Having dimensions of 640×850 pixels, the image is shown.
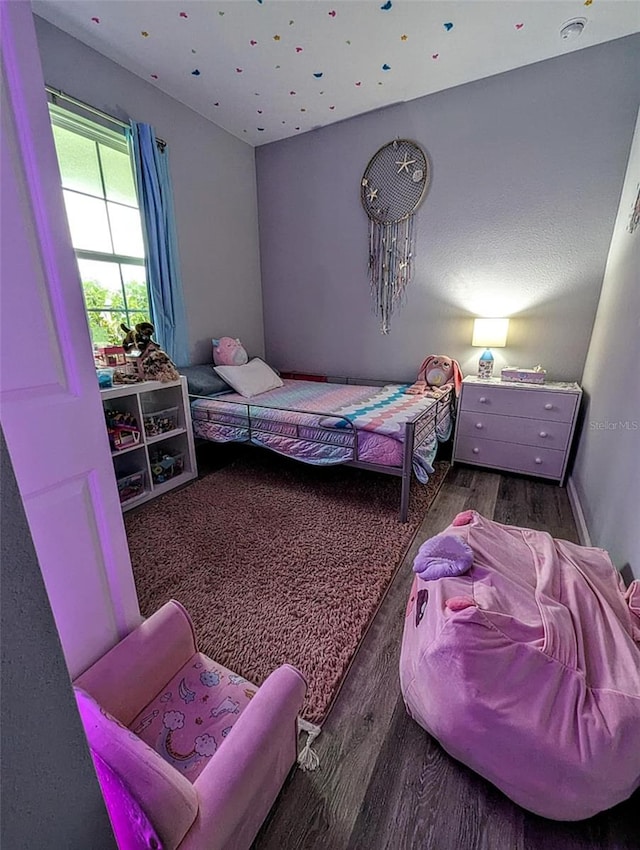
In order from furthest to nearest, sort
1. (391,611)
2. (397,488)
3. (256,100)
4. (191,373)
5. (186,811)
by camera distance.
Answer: (191,373) < (256,100) < (397,488) < (391,611) < (186,811)

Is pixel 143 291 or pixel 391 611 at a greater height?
pixel 143 291

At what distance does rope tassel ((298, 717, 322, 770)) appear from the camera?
101 centimetres

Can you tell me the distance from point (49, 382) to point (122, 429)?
1729 millimetres

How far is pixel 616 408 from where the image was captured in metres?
1.78

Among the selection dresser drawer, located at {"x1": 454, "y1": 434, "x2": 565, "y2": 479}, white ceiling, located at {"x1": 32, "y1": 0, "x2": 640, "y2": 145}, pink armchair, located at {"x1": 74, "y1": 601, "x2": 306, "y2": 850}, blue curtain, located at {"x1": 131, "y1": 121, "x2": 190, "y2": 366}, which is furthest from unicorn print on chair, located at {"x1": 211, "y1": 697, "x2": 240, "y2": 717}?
white ceiling, located at {"x1": 32, "y1": 0, "x2": 640, "y2": 145}

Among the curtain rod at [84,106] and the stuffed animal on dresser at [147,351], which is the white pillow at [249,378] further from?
the curtain rod at [84,106]

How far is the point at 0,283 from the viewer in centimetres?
66

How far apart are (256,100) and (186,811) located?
3863mm

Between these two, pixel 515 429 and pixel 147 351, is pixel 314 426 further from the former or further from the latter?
pixel 515 429

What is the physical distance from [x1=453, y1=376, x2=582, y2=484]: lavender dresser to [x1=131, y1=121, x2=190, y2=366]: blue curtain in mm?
2382

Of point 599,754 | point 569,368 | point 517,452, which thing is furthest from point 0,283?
point 569,368

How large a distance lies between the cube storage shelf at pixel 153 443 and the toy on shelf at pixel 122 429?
2 centimetres

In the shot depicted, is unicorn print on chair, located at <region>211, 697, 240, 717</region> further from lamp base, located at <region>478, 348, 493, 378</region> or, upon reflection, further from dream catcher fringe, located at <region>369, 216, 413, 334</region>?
dream catcher fringe, located at <region>369, 216, 413, 334</region>

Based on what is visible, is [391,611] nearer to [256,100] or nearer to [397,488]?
[397,488]
